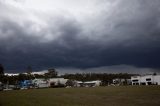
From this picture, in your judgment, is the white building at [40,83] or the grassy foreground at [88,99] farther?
the white building at [40,83]

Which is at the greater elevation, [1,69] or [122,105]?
[1,69]

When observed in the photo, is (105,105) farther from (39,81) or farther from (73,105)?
(39,81)

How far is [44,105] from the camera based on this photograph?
33.9m

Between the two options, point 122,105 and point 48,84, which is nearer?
point 122,105

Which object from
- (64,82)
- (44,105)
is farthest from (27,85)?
(44,105)

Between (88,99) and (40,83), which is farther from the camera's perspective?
Result: (40,83)

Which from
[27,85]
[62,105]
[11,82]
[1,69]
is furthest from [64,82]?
[62,105]

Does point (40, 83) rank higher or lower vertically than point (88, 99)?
higher

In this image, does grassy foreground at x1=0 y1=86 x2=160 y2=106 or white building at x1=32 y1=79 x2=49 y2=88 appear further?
white building at x1=32 y1=79 x2=49 y2=88

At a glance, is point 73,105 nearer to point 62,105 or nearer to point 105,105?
point 62,105

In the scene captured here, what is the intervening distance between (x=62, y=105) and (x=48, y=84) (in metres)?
143

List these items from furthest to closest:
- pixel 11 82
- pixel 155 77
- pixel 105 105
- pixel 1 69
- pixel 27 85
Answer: pixel 11 82 → pixel 155 77 → pixel 27 85 → pixel 1 69 → pixel 105 105

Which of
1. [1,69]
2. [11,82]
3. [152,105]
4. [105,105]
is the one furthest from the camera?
[11,82]

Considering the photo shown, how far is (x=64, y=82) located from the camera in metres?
188
